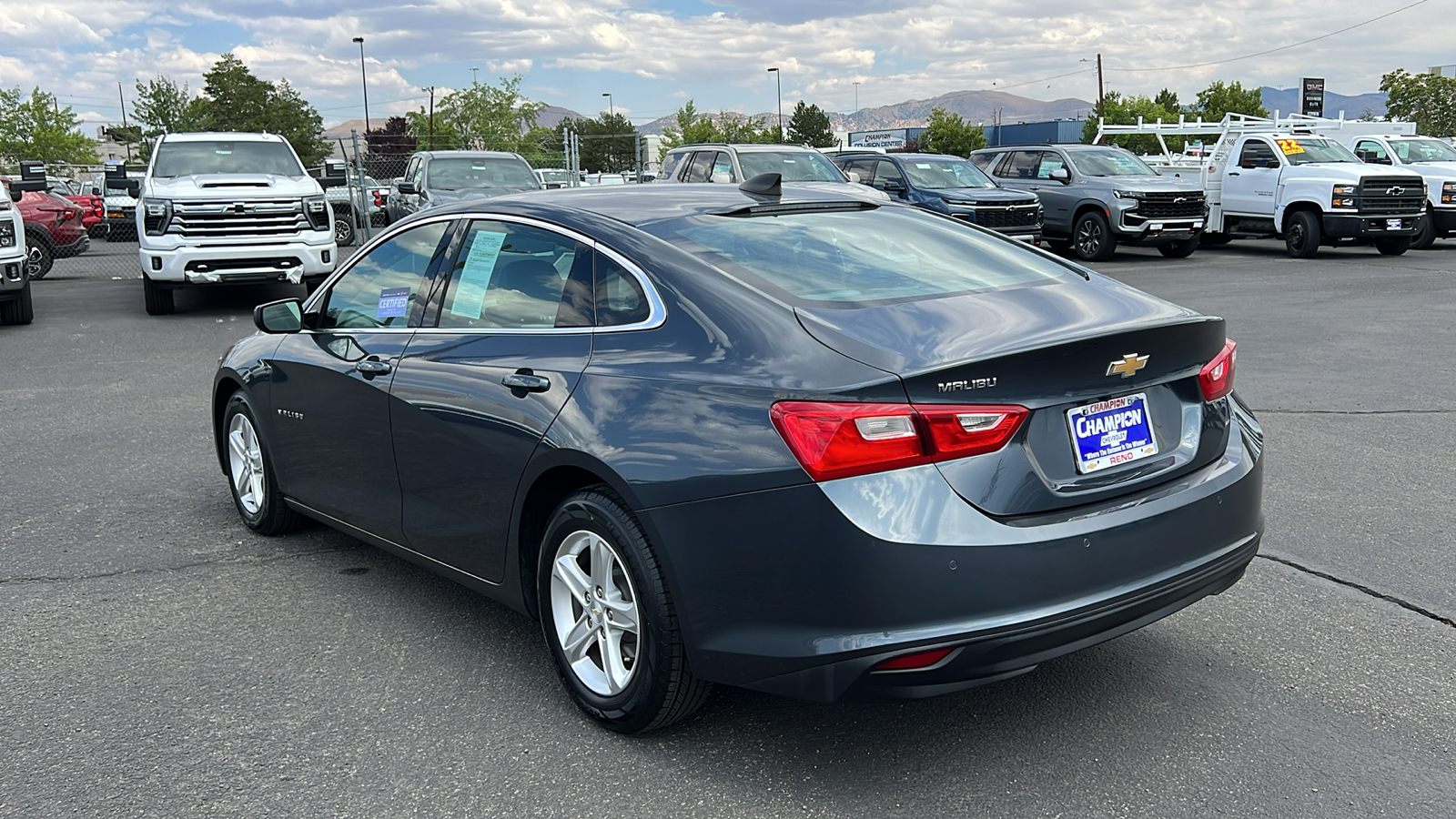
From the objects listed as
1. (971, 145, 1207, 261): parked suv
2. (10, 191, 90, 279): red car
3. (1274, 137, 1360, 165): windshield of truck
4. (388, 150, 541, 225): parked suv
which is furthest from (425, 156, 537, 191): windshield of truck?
(1274, 137, 1360, 165): windshield of truck

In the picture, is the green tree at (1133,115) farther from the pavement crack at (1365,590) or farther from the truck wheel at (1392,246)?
the pavement crack at (1365,590)

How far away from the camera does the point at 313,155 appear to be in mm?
91062

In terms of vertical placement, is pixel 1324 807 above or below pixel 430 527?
below

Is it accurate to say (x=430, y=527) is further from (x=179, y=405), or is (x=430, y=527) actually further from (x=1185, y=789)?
(x=179, y=405)

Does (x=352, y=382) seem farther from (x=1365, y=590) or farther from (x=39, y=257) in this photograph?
(x=39, y=257)

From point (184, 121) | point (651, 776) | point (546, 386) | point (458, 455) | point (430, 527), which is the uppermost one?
point (184, 121)

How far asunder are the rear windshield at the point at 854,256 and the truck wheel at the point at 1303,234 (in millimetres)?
17889

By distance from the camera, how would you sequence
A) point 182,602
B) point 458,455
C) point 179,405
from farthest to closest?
point 179,405
point 182,602
point 458,455

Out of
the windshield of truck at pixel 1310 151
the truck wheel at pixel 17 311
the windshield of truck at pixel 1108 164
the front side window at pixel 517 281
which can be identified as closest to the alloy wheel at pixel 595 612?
the front side window at pixel 517 281

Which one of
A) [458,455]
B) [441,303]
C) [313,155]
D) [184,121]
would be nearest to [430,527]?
→ [458,455]

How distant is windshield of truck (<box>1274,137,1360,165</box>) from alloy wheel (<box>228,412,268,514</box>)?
1907 cm

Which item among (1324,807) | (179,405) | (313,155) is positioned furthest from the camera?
(313,155)

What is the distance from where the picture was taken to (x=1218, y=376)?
3.55 m

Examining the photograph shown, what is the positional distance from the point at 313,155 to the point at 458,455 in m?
94.2
